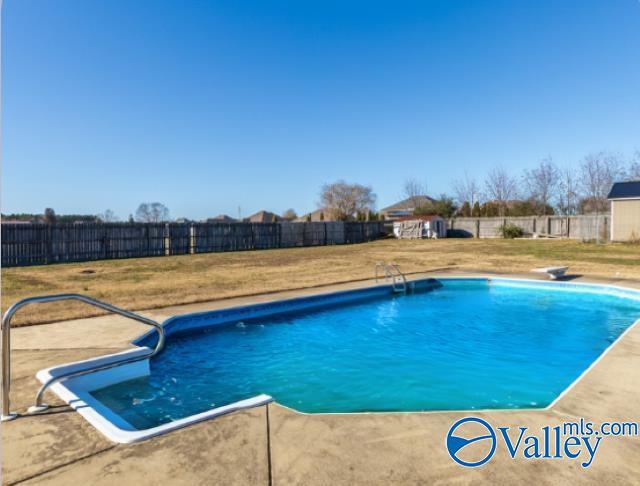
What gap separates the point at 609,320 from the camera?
8.17 metres

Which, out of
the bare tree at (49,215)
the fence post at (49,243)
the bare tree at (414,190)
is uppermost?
the bare tree at (414,190)

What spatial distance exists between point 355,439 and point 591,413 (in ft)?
6.45

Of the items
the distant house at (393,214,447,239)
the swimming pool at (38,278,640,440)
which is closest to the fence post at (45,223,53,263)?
the swimming pool at (38,278,640,440)

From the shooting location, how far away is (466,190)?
2074 inches

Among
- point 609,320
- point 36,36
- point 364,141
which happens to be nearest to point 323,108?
point 364,141

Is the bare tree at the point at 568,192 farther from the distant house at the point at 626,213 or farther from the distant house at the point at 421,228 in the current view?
the distant house at the point at 626,213

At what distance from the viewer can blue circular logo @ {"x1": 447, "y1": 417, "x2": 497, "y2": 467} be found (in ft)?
8.45

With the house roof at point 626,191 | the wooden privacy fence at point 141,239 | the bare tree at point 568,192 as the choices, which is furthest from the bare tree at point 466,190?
the wooden privacy fence at point 141,239

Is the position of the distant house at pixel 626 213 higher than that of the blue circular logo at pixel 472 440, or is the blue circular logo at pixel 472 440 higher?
the distant house at pixel 626 213

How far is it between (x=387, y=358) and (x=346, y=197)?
194 feet

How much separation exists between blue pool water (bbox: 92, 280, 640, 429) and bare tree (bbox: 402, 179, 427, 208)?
186 feet

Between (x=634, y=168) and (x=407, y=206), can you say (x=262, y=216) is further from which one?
(x=634, y=168)

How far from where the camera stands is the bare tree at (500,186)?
47438mm

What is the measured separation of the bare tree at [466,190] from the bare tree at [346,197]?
15.1 metres
